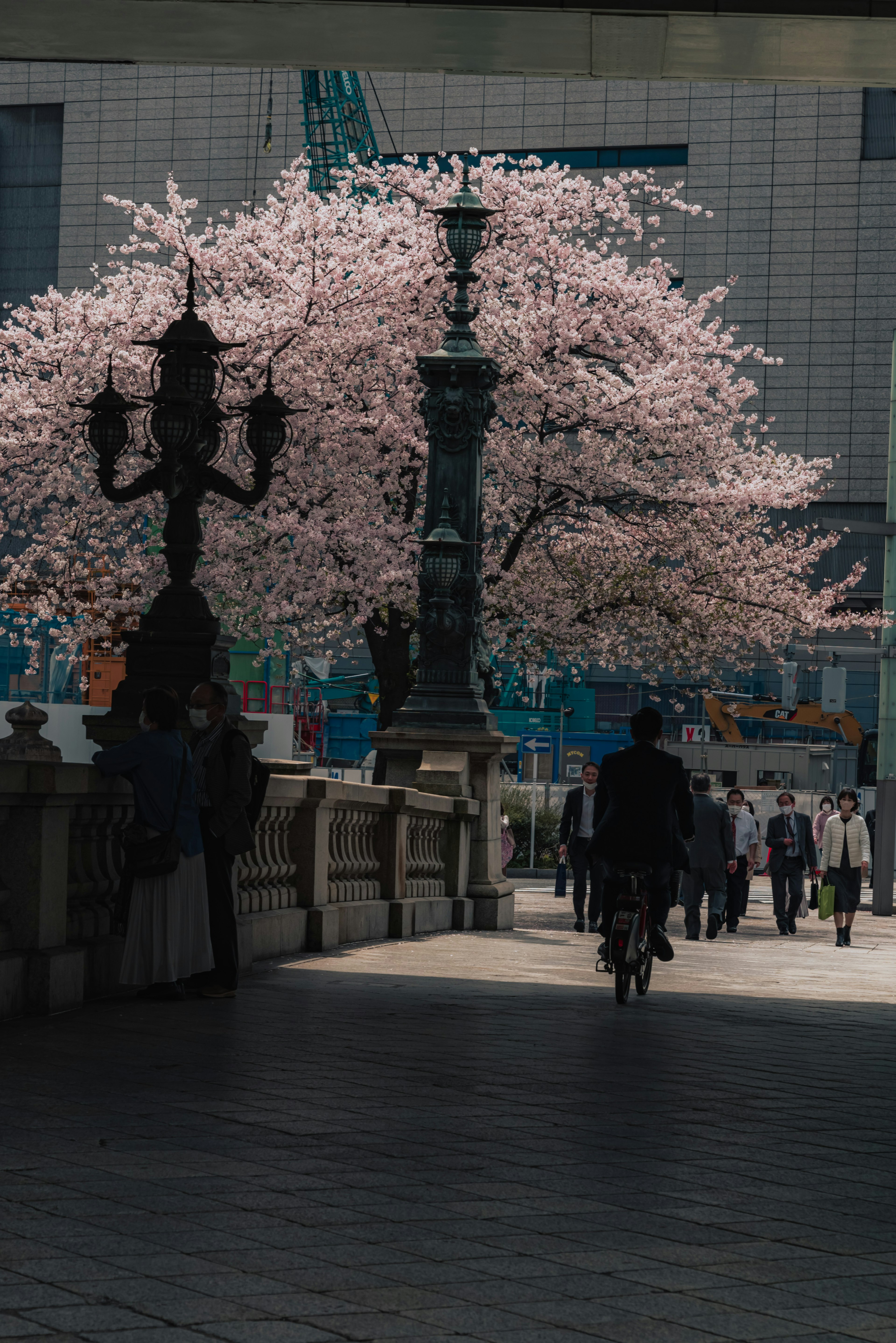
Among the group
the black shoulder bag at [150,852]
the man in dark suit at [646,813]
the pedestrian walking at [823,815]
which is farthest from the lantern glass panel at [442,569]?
the pedestrian walking at [823,815]

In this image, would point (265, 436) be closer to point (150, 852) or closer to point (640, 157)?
point (150, 852)

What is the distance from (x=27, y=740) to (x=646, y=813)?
350 centimetres

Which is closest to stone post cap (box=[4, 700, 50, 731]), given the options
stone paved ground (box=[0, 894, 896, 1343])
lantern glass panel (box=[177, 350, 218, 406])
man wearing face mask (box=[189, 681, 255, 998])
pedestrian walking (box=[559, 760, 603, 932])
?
man wearing face mask (box=[189, 681, 255, 998])

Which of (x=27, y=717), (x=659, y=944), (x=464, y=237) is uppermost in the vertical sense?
(x=464, y=237)

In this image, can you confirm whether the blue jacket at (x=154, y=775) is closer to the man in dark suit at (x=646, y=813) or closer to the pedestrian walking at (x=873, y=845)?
the man in dark suit at (x=646, y=813)

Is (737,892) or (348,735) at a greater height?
(348,735)

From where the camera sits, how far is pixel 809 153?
69.5 metres

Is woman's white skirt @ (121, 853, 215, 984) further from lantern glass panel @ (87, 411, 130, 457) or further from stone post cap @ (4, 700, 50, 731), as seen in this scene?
lantern glass panel @ (87, 411, 130, 457)

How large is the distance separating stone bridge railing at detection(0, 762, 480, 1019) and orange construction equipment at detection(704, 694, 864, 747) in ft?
113

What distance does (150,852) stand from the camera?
28.1ft

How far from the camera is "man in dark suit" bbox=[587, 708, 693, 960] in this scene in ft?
32.1

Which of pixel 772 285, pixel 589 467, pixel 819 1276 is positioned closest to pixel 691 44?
pixel 819 1276

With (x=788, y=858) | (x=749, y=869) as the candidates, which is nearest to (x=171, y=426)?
(x=788, y=858)

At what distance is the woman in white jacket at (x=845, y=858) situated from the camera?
1953 cm
